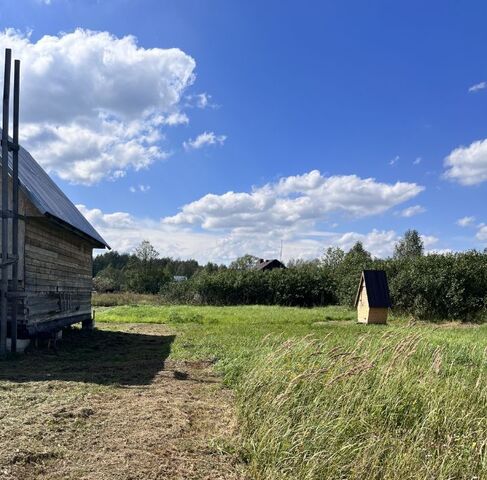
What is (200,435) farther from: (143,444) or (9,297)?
(9,297)

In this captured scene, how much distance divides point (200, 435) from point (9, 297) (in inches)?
298

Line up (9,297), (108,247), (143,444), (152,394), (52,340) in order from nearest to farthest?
(143,444)
(152,394)
(9,297)
(52,340)
(108,247)

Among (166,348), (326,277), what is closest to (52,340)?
(166,348)

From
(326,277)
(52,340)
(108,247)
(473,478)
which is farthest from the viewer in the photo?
(326,277)

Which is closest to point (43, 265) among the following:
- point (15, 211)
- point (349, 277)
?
point (15, 211)

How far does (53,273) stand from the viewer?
1390cm

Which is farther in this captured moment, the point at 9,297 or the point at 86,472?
the point at 9,297

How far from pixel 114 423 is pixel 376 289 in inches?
726

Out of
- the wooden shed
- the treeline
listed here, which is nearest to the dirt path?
the wooden shed

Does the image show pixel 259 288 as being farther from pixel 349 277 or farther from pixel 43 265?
pixel 43 265

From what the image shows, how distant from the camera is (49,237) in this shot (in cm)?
1362

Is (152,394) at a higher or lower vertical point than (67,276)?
lower

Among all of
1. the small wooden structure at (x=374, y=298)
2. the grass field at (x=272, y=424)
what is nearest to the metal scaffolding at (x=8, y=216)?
the grass field at (x=272, y=424)

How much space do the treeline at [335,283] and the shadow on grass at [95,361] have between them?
56.3 feet
